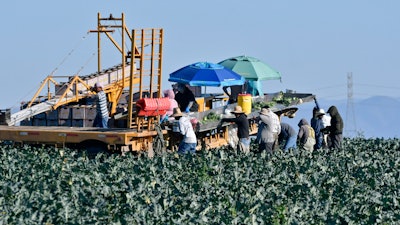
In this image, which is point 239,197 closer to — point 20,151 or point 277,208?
point 277,208

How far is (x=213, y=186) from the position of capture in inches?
817

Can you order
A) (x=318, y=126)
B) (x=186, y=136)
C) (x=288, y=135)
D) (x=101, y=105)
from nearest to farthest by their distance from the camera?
(x=186, y=136), (x=101, y=105), (x=288, y=135), (x=318, y=126)

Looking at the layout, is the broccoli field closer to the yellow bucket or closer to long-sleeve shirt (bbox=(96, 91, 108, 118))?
long-sleeve shirt (bbox=(96, 91, 108, 118))

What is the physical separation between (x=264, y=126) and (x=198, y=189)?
857cm

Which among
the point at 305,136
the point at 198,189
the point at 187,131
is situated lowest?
the point at 198,189

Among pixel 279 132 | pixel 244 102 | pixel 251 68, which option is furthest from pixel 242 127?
pixel 251 68

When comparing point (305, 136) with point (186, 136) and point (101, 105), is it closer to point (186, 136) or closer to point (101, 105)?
point (186, 136)

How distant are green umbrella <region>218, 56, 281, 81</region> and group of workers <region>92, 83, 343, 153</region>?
3199 millimetres

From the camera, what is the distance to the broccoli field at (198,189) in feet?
56.2

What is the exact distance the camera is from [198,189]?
2025cm

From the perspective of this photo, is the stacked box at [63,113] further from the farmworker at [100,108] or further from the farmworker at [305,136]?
the farmworker at [305,136]

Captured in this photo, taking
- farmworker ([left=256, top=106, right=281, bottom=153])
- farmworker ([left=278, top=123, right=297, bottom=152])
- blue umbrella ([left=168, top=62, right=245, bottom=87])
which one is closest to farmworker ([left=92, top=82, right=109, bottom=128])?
farmworker ([left=256, top=106, right=281, bottom=153])

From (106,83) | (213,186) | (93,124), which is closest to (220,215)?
(213,186)

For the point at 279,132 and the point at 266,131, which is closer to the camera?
the point at 266,131
